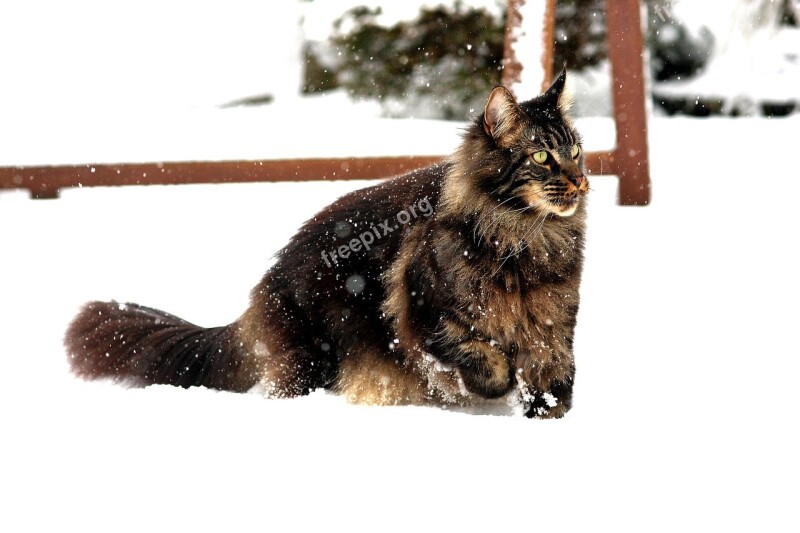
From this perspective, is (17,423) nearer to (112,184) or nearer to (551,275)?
(551,275)

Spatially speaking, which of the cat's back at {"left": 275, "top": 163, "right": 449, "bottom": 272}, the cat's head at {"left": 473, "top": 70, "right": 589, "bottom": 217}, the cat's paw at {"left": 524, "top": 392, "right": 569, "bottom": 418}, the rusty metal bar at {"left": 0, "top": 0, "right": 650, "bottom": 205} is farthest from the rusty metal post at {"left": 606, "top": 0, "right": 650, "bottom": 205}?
the cat's paw at {"left": 524, "top": 392, "right": 569, "bottom": 418}

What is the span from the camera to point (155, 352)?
270 centimetres

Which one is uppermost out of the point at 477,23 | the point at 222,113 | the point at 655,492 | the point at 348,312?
the point at 477,23

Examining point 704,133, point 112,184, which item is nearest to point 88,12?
point 112,184

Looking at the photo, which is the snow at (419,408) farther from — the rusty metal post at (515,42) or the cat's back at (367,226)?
the rusty metal post at (515,42)

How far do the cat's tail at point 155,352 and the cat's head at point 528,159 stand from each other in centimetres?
96

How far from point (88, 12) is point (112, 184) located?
551cm

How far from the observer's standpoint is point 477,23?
721cm

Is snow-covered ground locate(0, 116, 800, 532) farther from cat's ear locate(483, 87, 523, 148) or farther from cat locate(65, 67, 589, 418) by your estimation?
cat's ear locate(483, 87, 523, 148)

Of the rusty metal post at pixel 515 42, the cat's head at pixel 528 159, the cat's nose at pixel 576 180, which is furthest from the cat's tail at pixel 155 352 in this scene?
the rusty metal post at pixel 515 42

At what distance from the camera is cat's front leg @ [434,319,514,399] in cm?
232

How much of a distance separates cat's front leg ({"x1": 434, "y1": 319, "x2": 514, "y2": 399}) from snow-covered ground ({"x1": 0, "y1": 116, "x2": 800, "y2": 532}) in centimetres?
11

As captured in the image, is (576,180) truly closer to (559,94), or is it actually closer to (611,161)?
(559,94)

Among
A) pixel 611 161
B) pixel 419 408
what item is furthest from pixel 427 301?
pixel 611 161
